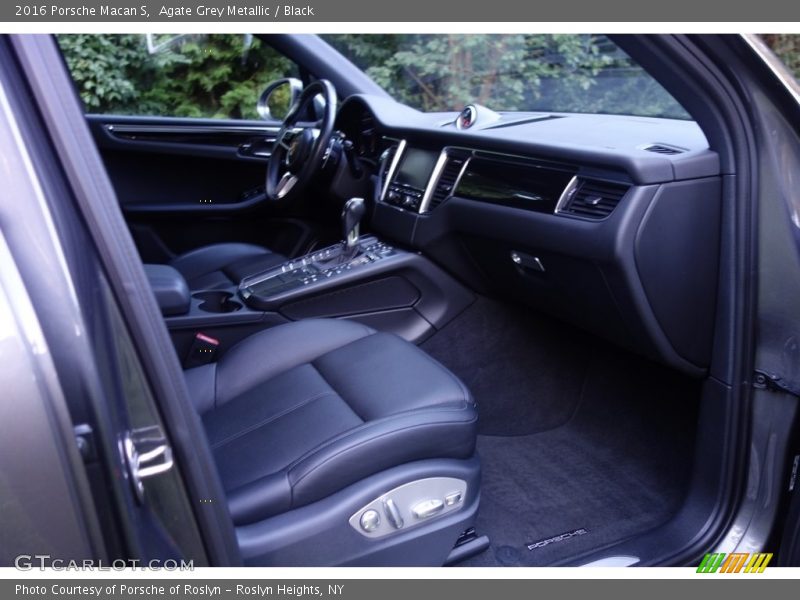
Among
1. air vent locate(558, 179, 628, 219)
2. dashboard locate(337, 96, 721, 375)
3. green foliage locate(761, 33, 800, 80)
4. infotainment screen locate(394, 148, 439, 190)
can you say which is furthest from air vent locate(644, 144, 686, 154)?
infotainment screen locate(394, 148, 439, 190)

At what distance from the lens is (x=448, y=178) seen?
7.46 feet

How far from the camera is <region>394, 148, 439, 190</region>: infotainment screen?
7.75ft

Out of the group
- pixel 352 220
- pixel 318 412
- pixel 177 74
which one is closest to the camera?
pixel 318 412

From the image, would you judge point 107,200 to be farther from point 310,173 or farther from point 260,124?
point 260,124

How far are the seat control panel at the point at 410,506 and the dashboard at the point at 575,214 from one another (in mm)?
601

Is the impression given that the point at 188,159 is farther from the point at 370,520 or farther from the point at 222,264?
the point at 370,520

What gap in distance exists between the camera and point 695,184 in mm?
1541

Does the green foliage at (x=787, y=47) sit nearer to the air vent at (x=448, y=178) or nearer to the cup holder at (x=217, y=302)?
the air vent at (x=448, y=178)

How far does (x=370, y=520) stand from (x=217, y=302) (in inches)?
49.8

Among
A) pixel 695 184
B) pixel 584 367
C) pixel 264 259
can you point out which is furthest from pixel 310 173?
pixel 695 184

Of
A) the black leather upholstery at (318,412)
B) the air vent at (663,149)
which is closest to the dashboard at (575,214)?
the air vent at (663,149)

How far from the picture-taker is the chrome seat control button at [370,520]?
1.38 meters

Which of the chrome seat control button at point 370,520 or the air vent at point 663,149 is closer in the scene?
the chrome seat control button at point 370,520

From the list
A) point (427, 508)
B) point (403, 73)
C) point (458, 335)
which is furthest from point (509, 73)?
point (427, 508)
